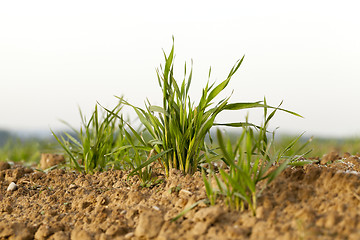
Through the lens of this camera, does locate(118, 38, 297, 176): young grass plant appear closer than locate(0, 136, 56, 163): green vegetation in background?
Yes

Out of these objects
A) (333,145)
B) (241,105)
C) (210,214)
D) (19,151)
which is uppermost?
(241,105)

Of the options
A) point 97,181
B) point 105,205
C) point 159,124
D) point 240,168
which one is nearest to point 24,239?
point 105,205

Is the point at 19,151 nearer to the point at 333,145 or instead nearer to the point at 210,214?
the point at 210,214

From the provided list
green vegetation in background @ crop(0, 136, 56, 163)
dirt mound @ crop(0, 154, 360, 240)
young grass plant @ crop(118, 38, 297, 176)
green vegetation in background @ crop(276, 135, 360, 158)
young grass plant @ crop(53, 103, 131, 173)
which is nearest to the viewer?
dirt mound @ crop(0, 154, 360, 240)

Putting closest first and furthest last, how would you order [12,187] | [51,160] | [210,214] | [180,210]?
[210,214] → [180,210] → [12,187] → [51,160]

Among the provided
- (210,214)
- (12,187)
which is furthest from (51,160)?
(210,214)

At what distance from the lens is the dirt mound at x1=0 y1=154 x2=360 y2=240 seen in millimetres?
1689

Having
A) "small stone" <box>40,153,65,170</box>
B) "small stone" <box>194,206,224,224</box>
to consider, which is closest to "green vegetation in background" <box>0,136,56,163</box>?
"small stone" <box>40,153,65,170</box>

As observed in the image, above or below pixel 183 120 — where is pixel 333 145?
below

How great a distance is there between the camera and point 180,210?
2.03 metres

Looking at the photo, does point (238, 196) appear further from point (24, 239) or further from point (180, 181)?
point (24, 239)

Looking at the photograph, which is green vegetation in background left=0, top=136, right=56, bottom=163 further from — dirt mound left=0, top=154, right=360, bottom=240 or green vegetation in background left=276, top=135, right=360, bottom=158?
green vegetation in background left=276, top=135, right=360, bottom=158

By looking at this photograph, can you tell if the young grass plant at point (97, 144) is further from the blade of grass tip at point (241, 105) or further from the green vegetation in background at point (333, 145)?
the green vegetation in background at point (333, 145)

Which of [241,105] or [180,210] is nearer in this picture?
[180,210]
